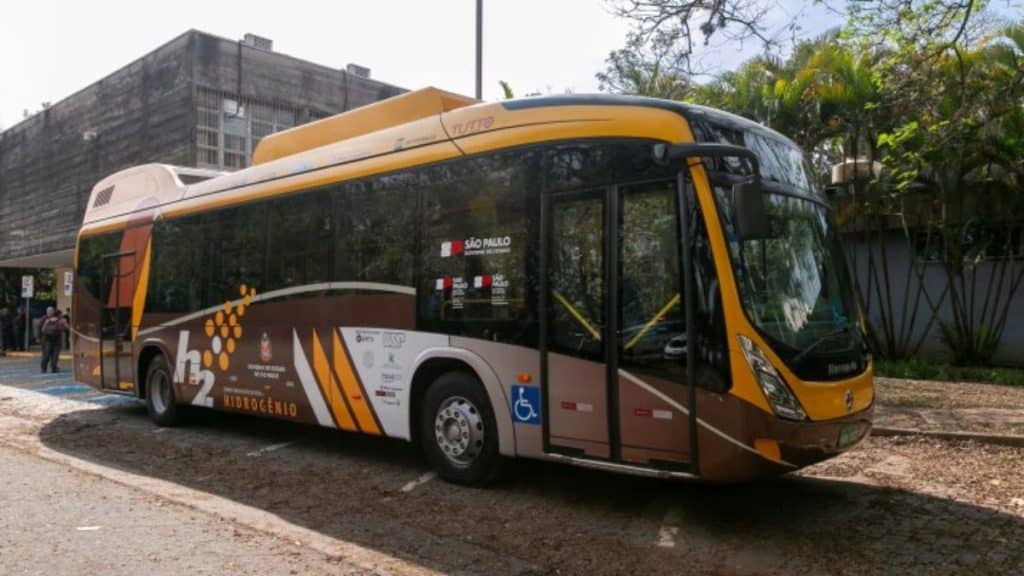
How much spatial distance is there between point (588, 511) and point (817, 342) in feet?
7.06

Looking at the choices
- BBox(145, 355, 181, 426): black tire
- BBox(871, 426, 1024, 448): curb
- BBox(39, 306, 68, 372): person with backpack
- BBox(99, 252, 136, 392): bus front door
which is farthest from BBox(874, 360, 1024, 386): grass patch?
BBox(39, 306, 68, 372): person with backpack

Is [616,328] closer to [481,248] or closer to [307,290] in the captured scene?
[481,248]

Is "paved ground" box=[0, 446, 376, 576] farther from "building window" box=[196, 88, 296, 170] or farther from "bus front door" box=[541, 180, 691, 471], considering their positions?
"building window" box=[196, 88, 296, 170]

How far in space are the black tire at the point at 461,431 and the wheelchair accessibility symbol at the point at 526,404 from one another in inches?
11.4

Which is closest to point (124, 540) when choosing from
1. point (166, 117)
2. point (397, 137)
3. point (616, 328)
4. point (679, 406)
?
point (616, 328)


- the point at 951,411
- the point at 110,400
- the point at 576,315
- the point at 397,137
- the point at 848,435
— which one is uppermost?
the point at 397,137

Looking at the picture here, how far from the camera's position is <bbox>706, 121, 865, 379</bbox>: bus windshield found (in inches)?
216

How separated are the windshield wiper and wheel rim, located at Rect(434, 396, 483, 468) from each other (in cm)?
259

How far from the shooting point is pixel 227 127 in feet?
73.5

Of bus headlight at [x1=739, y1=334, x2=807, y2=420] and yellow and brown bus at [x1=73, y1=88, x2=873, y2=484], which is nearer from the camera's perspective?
bus headlight at [x1=739, y1=334, x2=807, y2=420]

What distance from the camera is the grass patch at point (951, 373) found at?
13.4 meters

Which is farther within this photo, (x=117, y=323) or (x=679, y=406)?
(x=117, y=323)

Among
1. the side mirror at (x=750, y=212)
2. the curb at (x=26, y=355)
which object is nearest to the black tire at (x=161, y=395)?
the side mirror at (x=750, y=212)

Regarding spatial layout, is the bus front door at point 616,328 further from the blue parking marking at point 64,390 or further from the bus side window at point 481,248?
the blue parking marking at point 64,390
